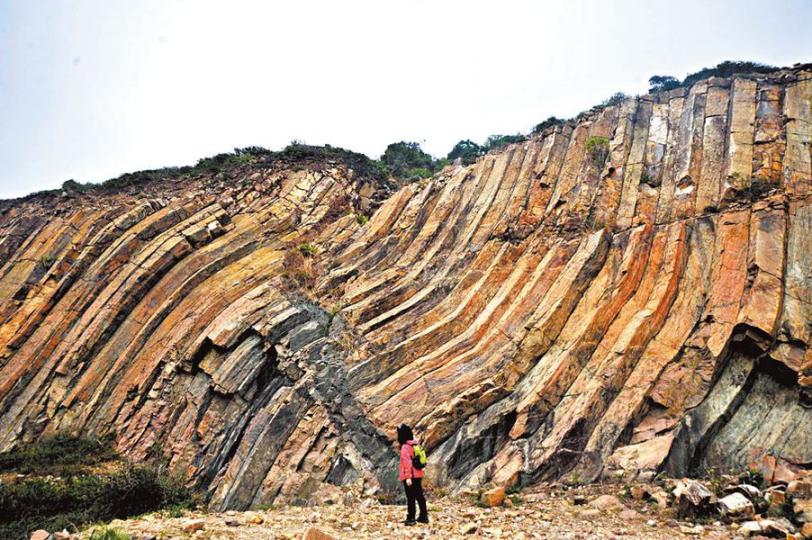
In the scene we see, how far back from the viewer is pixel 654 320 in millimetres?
10906

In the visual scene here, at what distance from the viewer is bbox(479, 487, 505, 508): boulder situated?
336 inches

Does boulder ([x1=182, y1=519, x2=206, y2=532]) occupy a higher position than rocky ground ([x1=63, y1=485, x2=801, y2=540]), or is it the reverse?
rocky ground ([x1=63, y1=485, x2=801, y2=540])

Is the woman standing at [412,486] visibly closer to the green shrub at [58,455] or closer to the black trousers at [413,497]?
the black trousers at [413,497]

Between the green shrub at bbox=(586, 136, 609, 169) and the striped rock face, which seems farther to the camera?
the green shrub at bbox=(586, 136, 609, 169)

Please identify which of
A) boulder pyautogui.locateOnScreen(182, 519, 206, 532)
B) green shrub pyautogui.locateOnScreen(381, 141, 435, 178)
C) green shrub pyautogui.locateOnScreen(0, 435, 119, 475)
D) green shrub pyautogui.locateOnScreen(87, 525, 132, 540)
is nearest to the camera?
green shrub pyautogui.locateOnScreen(87, 525, 132, 540)

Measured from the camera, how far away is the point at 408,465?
7.77 meters

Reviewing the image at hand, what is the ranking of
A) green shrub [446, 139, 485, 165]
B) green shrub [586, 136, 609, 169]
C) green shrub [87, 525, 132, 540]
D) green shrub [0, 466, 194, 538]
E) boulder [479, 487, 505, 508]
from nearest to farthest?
green shrub [87, 525, 132, 540] < boulder [479, 487, 505, 508] < green shrub [0, 466, 194, 538] < green shrub [586, 136, 609, 169] < green shrub [446, 139, 485, 165]

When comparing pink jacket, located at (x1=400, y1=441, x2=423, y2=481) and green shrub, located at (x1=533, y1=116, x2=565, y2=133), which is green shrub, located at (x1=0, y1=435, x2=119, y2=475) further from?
green shrub, located at (x1=533, y1=116, x2=565, y2=133)

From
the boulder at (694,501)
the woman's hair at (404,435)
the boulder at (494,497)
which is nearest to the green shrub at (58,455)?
the woman's hair at (404,435)

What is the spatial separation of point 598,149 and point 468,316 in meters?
7.27

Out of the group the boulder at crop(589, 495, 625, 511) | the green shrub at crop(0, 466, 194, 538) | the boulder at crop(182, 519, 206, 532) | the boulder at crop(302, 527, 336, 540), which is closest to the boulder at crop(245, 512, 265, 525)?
the boulder at crop(182, 519, 206, 532)

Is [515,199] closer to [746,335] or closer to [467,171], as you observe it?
[467,171]

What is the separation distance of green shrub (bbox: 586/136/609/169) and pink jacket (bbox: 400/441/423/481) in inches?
438

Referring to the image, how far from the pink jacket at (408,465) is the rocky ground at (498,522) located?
756 mm
